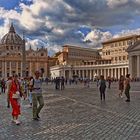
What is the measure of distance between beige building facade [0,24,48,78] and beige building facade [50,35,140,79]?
9162 millimetres

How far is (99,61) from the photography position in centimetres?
13900

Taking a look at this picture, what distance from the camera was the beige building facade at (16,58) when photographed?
15375cm

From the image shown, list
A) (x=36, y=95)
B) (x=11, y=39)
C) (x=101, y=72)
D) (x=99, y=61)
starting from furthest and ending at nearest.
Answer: (x=11, y=39) → (x=99, y=61) → (x=101, y=72) → (x=36, y=95)

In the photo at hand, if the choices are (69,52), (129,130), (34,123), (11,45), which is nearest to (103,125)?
(129,130)

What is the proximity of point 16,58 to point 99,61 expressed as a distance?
3922 centimetres

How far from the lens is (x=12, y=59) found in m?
154

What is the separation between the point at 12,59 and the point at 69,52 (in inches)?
1040

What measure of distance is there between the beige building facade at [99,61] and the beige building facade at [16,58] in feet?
30.1

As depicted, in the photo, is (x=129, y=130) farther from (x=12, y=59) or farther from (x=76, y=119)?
(x=12, y=59)

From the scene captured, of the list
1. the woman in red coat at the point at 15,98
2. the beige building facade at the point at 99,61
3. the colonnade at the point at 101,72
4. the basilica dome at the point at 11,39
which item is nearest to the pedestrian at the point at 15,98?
the woman in red coat at the point at 15,98

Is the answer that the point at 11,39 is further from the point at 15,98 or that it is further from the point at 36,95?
the point at 15,98

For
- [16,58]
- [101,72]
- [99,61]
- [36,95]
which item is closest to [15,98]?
[36,95]

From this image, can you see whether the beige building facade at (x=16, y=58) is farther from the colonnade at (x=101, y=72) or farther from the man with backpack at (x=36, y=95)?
the man with backpack at (x=36, y=95)

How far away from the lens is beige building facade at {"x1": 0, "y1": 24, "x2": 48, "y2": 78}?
153750 mm
